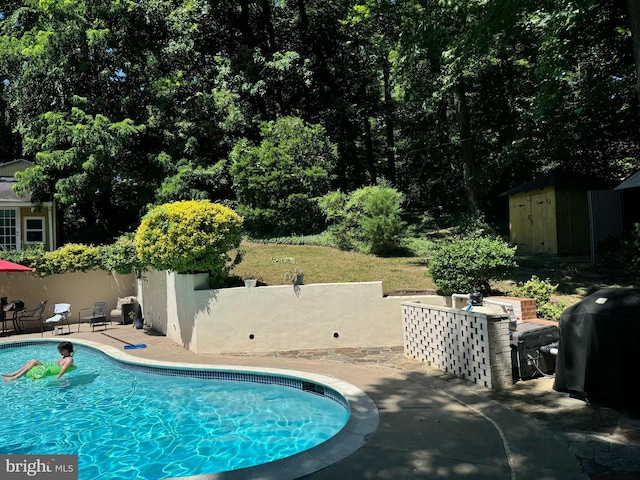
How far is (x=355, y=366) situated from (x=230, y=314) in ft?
10.6

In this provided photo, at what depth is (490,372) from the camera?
643 centimetres

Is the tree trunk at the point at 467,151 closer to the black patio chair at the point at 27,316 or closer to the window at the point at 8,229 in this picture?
the black patio chair at the point at 27,316

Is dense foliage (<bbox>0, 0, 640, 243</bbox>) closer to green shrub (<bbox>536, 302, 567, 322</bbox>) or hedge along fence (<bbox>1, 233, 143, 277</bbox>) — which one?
hedge along fence (<bbox>1, 233, 143, 277</bbox>)

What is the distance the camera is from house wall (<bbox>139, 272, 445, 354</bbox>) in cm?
994

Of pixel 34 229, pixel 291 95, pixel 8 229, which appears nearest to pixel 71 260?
pixel 8 229

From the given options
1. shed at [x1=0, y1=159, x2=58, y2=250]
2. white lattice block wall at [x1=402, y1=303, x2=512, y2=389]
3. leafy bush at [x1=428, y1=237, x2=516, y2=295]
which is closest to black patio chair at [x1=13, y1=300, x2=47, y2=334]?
shed at [x1=0, y1=159, x2=58, y2=250]

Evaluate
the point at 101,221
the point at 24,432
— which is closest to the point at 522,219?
the point at 24,432

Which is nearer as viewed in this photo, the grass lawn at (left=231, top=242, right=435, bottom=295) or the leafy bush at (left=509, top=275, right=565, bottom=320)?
the leafy bush at (left=509, top=275, right=565, bottom=320)

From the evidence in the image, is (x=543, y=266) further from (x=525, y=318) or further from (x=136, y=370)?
(x=136, y=370)

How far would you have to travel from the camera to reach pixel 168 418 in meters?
6.89

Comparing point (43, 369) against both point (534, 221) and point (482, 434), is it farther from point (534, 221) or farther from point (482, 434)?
point (534, 221)

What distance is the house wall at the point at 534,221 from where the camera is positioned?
1619 centimetres
